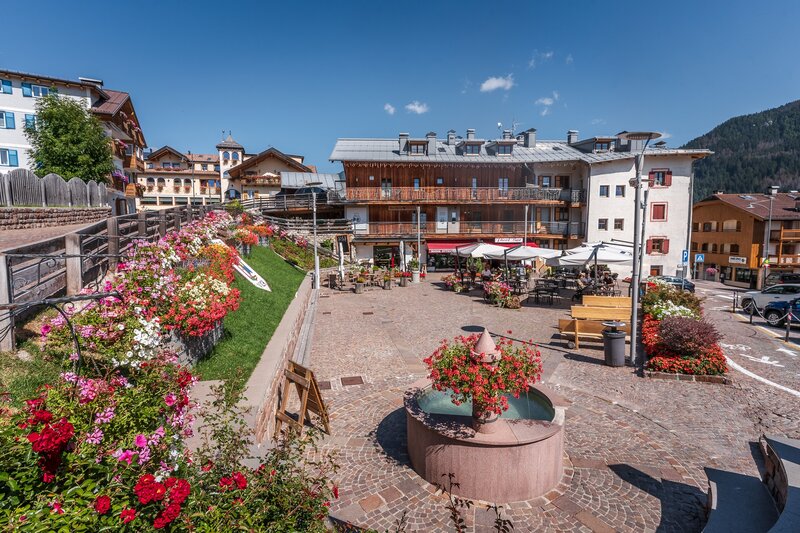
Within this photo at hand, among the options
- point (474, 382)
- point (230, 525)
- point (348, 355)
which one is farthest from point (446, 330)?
point (230, 525)

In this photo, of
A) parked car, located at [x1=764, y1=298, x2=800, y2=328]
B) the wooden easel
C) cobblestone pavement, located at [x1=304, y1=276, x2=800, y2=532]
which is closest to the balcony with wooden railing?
parked car, located at [x1=764, y1=298, x2=800, y2=328]

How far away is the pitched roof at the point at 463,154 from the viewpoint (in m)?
34.8

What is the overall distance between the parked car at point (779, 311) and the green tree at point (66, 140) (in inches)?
1428

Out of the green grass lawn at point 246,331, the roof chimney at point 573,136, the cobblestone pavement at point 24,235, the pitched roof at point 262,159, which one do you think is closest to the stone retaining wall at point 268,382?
the green grass lawn at point 246,331

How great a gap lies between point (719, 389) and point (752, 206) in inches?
1906

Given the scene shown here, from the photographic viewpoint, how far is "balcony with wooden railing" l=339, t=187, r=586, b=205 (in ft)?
117

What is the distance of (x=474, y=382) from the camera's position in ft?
16.9

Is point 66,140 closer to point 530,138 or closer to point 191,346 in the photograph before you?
point 191,346

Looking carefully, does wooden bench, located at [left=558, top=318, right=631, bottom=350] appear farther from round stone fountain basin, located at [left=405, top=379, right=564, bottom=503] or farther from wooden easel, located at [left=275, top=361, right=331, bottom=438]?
wooden easel, located at [left=275, top=361, right=331, bottom=438]

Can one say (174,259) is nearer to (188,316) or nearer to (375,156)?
(188,316)

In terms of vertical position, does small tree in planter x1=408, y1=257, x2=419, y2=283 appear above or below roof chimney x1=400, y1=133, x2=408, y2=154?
below

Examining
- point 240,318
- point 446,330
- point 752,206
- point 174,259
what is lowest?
point 446,330

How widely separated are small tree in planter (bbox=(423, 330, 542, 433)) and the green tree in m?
29.7

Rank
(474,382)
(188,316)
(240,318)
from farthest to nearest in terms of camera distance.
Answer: (240,318)
(188,316)
(474,382)
